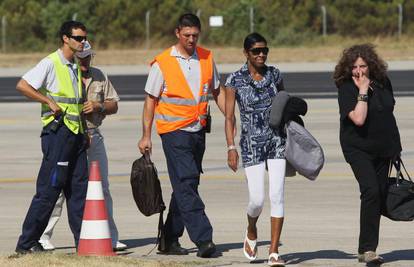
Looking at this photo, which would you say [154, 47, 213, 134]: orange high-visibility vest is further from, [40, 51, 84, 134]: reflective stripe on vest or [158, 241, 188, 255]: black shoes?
[158, 241, 188, 255]: black shoes

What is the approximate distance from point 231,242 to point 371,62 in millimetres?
2202

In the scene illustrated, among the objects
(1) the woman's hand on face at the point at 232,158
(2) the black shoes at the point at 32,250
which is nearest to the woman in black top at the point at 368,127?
(1) the woman's hand on face at the point at 232,158

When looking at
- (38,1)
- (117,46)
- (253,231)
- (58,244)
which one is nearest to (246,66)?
(253,231)

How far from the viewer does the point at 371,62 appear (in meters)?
9.52

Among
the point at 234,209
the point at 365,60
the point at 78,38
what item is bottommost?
the point at 234,209

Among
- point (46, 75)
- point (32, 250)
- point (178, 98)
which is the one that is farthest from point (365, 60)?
point (32, 250)

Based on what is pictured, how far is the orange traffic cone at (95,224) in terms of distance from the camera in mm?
9719

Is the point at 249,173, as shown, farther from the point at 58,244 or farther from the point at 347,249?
the point at 58,244

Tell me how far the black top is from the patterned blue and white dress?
1.74 feet

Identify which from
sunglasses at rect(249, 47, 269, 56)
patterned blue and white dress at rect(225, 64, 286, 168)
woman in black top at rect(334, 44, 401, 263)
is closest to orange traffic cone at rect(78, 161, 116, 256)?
patterned blue and white dress at rect(225, 64, 286, 168)

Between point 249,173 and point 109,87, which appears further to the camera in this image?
point 109,87

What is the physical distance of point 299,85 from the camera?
35.1 metres

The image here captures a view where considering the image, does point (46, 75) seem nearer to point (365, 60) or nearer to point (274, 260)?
point (274, 260)

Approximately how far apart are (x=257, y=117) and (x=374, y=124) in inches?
34.8
